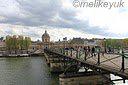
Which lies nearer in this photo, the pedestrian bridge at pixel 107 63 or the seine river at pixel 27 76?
the pedestrian bridge at pixel 107 63

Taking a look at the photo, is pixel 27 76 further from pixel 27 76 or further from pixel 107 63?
pixel 107 63

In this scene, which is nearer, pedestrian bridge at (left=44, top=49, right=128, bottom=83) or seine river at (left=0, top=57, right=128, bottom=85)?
pedestrian bridge at (left=44, top=49, right=128, bottom=83)

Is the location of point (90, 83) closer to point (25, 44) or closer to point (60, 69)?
point (60, 69)

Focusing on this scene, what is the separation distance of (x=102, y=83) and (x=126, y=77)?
17341 mm

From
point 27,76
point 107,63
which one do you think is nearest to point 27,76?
point 27,76

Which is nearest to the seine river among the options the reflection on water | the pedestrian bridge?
the reflection on water

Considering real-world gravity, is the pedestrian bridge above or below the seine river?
above

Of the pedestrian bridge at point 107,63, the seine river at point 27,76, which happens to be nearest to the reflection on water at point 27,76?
the seine river at point 27,76

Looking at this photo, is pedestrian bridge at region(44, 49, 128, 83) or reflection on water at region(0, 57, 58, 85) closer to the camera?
pedestrian bridge at region(44, 49, 128, 83)

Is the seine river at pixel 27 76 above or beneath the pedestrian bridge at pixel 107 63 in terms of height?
beneath

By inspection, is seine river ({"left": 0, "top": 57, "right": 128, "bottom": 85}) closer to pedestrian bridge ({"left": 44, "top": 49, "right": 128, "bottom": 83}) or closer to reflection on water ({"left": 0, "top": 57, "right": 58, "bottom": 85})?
reflection on water ({"left": 0, "top": 57, "right": 58, "bottom": 85})

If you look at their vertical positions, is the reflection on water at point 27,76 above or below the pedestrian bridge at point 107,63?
below

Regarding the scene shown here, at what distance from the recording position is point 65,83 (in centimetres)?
3173

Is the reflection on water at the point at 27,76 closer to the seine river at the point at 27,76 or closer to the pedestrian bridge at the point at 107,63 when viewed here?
the seine river at the point at 27,76
